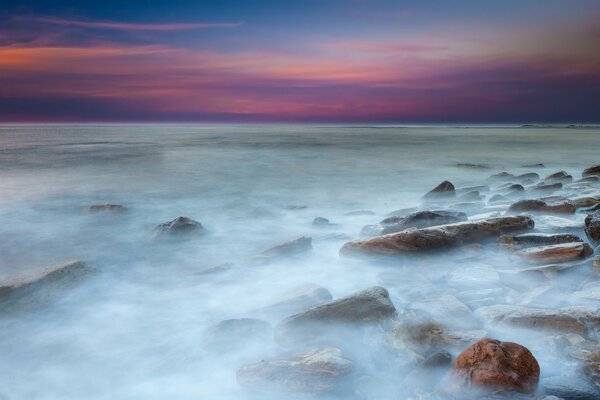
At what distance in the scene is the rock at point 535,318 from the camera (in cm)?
328

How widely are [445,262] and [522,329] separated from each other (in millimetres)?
1710

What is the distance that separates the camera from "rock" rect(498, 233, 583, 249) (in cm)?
505

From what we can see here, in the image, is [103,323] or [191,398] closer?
[191,398]

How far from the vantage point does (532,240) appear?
5266 mm

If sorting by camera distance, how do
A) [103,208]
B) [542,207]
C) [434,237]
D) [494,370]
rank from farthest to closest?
[103,208], [542,207], [434,237], [494,370]

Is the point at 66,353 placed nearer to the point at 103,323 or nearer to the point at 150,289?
the point at 103,323

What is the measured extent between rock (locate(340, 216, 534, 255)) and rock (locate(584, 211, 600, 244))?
64 cm

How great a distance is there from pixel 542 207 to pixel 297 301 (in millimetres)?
4819

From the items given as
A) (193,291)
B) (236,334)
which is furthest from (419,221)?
(236,334)

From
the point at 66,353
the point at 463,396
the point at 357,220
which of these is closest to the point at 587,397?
the point at 463,396

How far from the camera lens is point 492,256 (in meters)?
5.17

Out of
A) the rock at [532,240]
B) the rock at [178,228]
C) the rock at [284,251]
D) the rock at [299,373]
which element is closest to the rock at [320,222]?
the rock at [284,251]

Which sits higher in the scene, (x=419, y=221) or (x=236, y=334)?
(x=419, y=221)

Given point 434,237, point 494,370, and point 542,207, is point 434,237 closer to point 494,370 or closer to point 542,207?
point 542,207
